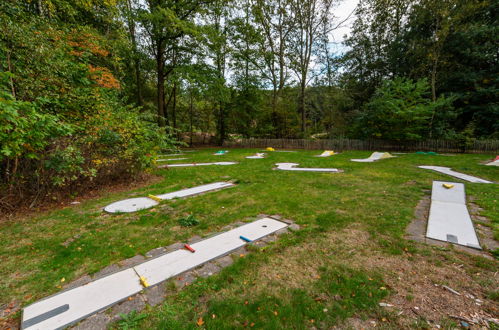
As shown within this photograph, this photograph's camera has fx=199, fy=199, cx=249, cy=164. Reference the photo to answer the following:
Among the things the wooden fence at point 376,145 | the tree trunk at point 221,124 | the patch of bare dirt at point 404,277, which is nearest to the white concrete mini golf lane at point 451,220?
the patch of bare dirt at point 404,277

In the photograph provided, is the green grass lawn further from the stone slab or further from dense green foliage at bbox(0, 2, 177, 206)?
dense green foliage at bbox(0, 2, 177, 206)

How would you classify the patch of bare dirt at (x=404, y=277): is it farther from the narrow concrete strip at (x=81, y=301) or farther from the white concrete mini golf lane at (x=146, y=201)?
the white concrete mini golf lane at (x=146, y=201)

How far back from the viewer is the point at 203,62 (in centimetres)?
1468

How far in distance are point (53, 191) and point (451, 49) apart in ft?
68.7

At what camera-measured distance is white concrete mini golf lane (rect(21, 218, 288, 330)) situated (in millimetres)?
1469

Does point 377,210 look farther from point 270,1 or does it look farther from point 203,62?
point 270,1

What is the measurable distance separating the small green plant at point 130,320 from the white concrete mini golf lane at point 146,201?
2.39 metres

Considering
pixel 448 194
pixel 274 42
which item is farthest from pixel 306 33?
pixel 448 194

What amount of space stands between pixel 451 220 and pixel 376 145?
11838 mm

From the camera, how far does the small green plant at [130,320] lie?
138 cm

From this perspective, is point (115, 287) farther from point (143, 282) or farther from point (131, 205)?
point (131, 205)

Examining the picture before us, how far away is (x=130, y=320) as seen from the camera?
1.43 m

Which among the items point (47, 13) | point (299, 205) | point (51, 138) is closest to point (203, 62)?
point (47, 13)

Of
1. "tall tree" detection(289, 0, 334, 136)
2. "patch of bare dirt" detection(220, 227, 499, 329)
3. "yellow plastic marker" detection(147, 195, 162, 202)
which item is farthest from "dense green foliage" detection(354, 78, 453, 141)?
"yellow plastic marker" detection(147, 195, 162, 202)
